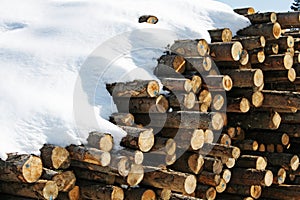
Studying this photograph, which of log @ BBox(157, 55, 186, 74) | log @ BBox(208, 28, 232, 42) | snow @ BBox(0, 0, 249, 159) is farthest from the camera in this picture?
log @ BBox(208, 28, 232, 42)

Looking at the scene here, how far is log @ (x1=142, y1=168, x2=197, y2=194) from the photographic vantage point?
5602mm

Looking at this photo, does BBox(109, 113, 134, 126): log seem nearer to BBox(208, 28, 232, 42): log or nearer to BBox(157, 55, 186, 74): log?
BBox(157, 55, 186, 74): log

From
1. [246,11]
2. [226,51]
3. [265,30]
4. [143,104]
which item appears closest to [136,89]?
[143,104]

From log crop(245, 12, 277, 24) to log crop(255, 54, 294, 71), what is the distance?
758mm

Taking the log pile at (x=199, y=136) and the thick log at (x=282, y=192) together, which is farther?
the thick log at (x=282, y=192)

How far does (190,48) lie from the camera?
6621mm

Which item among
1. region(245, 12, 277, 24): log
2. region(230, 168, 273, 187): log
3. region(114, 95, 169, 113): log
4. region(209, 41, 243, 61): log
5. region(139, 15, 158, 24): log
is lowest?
region(230, 168, 273, 187): log

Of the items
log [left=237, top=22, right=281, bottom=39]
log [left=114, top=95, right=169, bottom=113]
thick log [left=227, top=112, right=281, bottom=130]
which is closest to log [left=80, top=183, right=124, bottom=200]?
log [left=114, top=95, right=169, bottom=113]

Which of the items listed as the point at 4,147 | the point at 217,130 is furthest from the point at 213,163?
the point at 4,147

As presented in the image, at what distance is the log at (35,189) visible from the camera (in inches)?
184

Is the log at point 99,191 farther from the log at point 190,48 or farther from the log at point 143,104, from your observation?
the log at point 190,48

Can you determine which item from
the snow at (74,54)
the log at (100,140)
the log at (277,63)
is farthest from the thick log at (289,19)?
the log at (100,140)

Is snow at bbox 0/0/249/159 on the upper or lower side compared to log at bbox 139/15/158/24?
lower

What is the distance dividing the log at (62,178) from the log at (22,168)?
0.11 metres
